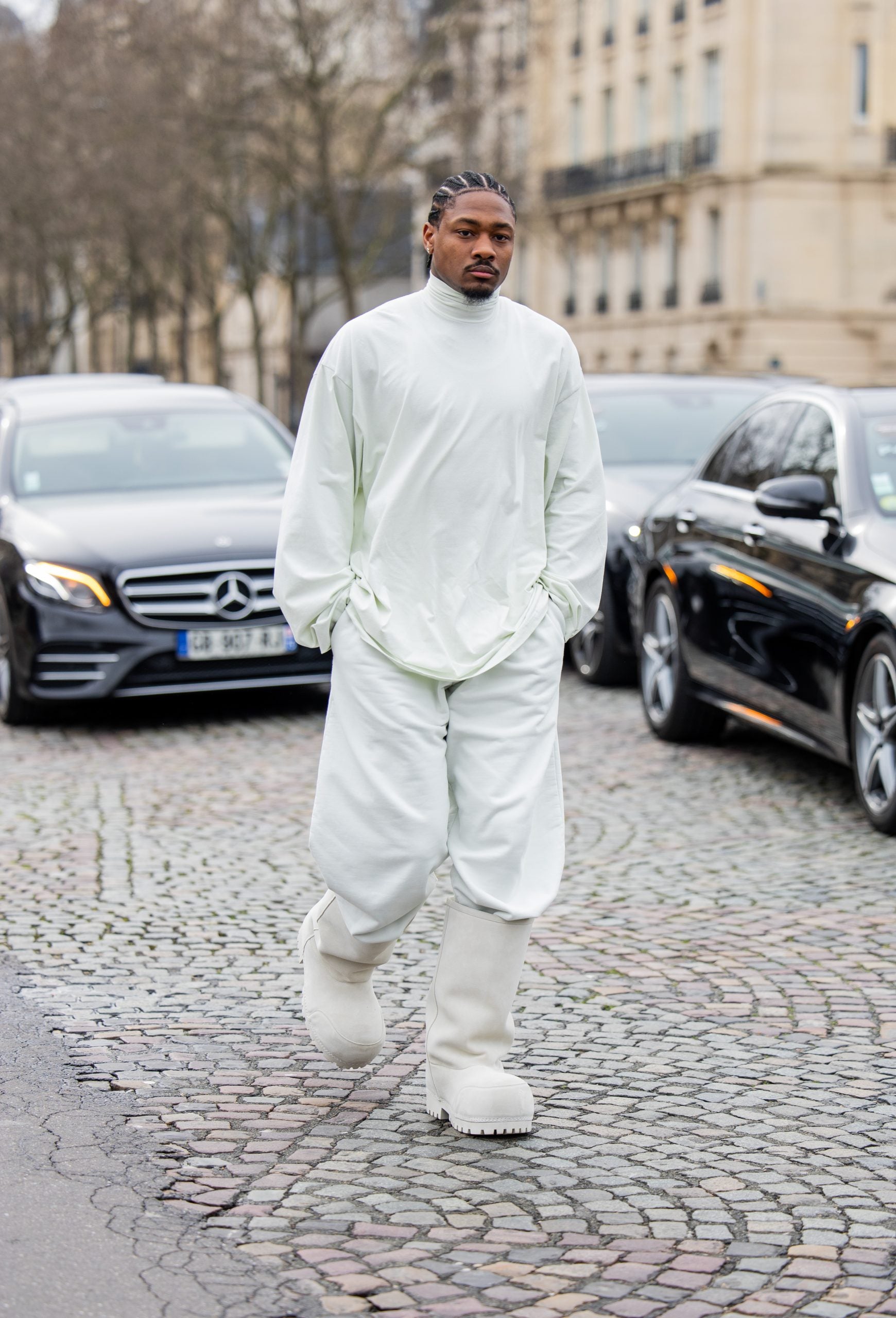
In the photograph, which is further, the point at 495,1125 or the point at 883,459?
the point at 883,459

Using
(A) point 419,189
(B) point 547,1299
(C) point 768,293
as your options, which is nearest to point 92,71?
(A) point 419,189

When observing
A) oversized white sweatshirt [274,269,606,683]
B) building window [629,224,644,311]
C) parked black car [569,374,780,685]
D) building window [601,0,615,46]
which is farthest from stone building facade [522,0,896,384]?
oversized white sweatshirt [274,269,606,683]

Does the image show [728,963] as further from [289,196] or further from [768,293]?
[768,293]

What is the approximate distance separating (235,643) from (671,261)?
156 feet

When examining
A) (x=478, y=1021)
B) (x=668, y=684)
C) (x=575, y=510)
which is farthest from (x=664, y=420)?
(x=478, y=1021)

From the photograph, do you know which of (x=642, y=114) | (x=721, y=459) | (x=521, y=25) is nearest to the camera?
(x=721, y=459)

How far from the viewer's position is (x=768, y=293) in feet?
167

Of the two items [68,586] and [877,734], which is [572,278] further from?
[877,734]

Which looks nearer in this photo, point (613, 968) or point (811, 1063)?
point (811, 1063)

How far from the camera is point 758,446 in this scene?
916 cm

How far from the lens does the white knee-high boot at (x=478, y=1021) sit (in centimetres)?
414

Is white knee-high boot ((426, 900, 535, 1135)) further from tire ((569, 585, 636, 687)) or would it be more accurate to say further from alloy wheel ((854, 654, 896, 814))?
tire ((569, 585, 636, 687))

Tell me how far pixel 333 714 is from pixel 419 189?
42.2 metres

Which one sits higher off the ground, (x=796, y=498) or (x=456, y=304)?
(x=456, y=304)
